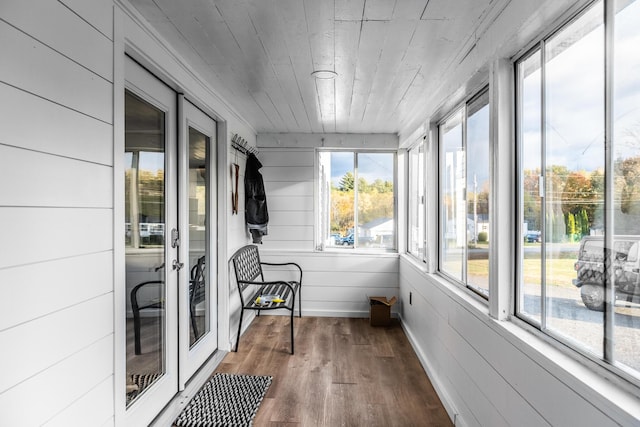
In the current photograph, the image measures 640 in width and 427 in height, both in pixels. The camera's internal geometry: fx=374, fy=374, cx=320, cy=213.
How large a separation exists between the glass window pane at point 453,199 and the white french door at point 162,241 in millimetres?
1974

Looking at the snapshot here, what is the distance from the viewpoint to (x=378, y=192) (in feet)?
16.2

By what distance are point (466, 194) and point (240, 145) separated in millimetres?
2333

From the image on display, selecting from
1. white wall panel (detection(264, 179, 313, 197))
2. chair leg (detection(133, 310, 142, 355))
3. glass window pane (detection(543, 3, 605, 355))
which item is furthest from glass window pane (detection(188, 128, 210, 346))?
glass window pane (detection(543, 3, 605, 355))

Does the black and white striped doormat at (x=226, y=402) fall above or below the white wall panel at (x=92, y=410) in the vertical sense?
below

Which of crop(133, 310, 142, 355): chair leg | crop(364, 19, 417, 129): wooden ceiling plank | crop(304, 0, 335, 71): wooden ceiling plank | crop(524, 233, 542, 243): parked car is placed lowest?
crop(133, 310, 142, 355): chair leg

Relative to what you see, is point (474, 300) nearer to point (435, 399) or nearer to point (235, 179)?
point (435, 399)

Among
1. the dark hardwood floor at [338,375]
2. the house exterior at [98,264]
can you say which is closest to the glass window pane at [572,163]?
the house exterior at [98,264]

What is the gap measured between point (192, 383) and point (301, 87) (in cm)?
241

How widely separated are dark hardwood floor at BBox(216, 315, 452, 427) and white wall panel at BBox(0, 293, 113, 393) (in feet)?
4.26

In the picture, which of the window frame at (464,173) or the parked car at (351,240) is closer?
the window frame at (464,173)

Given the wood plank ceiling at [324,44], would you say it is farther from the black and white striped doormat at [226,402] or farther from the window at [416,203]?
the black and white striped doormat at [226,402]

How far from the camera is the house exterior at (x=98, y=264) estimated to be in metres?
1.16

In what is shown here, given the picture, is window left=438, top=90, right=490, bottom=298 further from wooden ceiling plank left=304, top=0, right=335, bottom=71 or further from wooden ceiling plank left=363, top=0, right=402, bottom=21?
wooden ceiling plank left=304, top=0, right=335, bottom=71

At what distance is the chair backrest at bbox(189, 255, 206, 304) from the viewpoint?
115 inches
